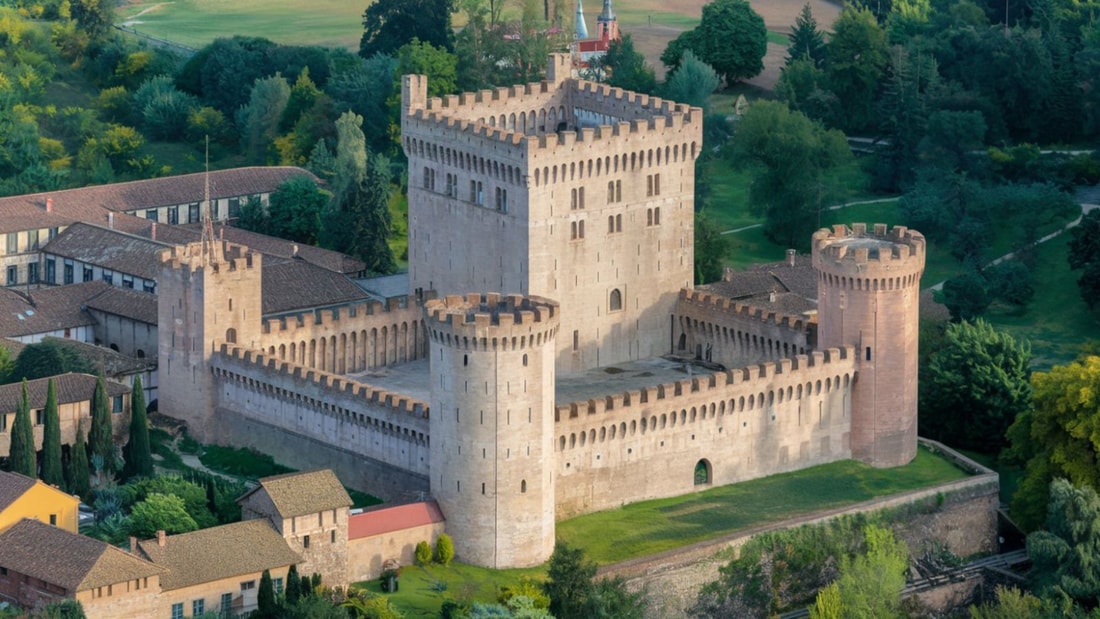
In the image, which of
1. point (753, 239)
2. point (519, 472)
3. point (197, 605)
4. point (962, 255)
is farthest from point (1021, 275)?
point (197, 605)

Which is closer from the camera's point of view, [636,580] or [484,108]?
[636,580]

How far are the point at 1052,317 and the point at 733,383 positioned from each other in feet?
106

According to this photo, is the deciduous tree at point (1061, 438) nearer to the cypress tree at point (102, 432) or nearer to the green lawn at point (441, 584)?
the green lawn at point (441, 584)

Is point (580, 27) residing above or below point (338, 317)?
above

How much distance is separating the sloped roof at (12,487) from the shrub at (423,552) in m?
13.5

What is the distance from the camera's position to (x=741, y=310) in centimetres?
11469

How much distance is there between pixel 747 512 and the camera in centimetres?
10519

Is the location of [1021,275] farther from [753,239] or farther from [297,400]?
[297,400]

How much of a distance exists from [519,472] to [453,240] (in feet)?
60.5

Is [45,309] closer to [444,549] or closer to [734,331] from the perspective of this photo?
[734,331]

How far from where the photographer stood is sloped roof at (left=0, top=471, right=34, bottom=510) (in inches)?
3882

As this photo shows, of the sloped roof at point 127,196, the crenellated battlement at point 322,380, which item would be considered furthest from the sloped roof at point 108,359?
the sloped roof at point 127,196

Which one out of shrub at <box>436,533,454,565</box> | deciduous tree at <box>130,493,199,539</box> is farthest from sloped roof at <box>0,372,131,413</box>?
shrub at <box>436,533,454,565</box>

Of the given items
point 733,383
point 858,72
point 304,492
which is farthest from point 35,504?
point 858,72
